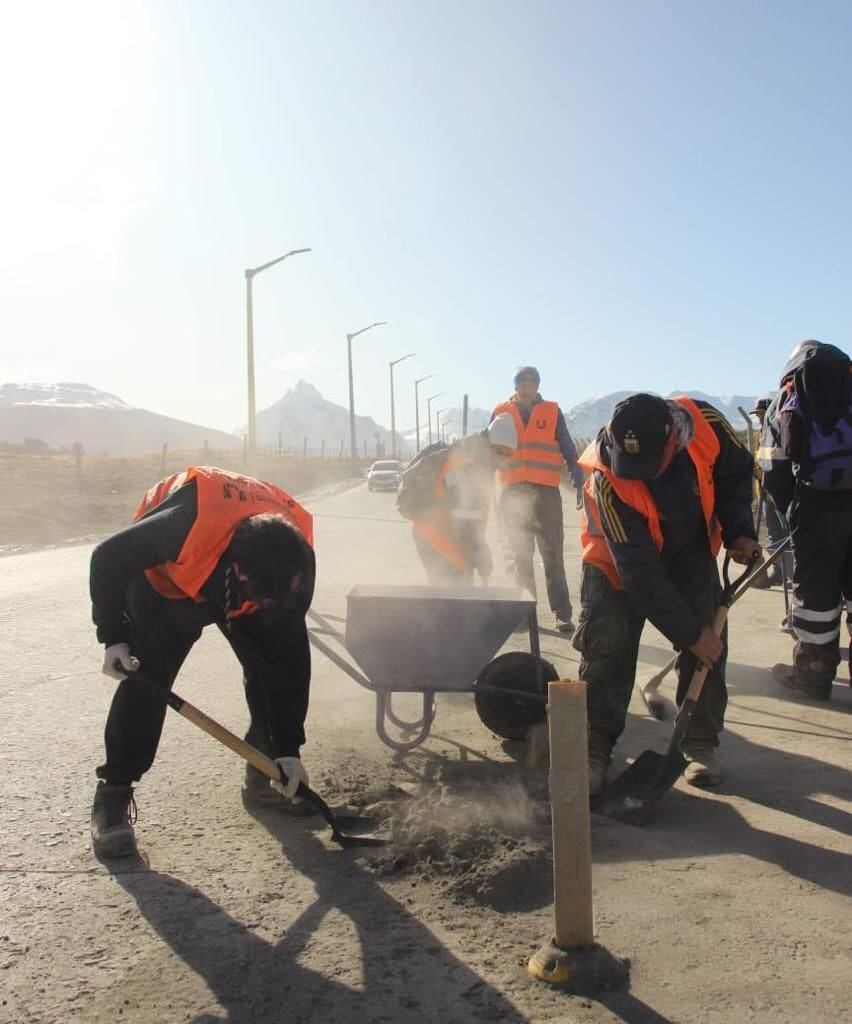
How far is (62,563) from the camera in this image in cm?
1074

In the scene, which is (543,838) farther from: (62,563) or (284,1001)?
(62,563)

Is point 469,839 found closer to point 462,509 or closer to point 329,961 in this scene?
point 329,961

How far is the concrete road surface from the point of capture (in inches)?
88.2

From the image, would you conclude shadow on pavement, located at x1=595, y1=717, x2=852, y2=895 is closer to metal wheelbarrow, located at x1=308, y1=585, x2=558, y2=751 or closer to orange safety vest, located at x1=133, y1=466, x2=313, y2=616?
metal wheelbarrow, located at x1=308, y1=585, x2=558, y2=751

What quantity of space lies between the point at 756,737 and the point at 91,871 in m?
2.93

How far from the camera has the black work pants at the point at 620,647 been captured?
3719mm

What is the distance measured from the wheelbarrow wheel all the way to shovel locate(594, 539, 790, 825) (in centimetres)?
53

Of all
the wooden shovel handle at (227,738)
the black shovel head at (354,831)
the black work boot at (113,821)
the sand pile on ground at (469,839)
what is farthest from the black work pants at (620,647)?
the black work boot at (113,821)

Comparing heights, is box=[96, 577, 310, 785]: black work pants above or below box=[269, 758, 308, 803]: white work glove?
above

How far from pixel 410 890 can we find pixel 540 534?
4.00 metres

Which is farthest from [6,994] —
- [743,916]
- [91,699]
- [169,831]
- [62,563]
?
[62,563]

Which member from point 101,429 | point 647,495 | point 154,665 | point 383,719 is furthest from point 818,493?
point 101,429

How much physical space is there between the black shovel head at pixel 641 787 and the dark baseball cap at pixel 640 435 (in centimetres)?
108

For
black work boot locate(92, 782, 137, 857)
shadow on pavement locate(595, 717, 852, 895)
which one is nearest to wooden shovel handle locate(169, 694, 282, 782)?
black work boot locate(92, 782, 137, 857)
